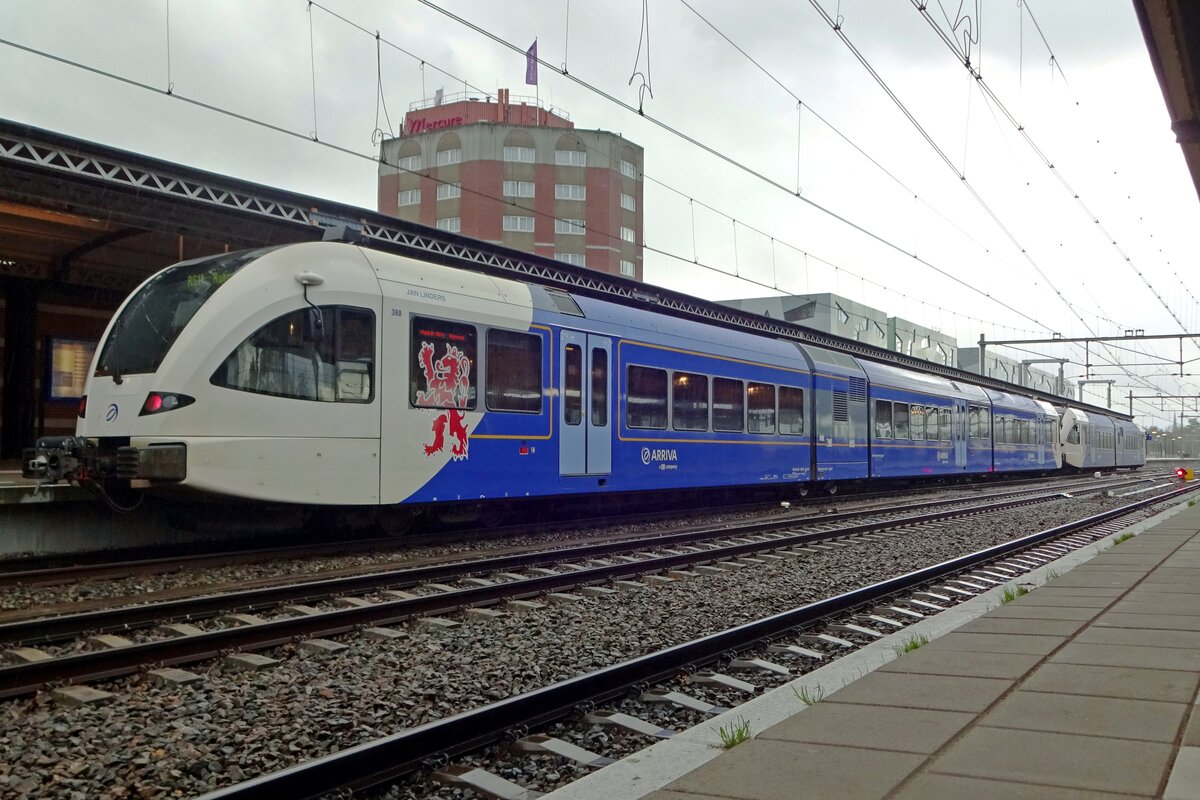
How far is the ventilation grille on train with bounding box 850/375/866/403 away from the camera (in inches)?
863

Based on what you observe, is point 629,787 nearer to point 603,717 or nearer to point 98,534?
point 603,717

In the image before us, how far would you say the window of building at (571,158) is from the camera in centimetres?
7169

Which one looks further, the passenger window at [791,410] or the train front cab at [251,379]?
the passenger window at [791,410]

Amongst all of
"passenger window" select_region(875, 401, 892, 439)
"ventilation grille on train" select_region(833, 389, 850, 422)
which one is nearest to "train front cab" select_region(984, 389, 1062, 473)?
"passenger window" select_region(875, 401, 892, 439)

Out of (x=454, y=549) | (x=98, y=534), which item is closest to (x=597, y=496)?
(x=454, y=549)

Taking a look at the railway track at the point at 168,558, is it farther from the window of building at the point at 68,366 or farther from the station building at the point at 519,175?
the station building at the point at 519,175

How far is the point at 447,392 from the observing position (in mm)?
11539

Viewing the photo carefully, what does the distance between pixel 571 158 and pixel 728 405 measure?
57956 millimetres

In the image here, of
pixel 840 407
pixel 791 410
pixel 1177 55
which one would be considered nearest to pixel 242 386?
pixel 1177 55

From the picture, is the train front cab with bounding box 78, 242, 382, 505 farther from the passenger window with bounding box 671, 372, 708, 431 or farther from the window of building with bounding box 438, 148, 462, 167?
the window of building with bounding box 438, 148, 462, 167

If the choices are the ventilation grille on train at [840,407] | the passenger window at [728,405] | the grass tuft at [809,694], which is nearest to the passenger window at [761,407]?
the passenger window at [728,405]

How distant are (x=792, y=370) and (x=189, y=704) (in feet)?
52.0

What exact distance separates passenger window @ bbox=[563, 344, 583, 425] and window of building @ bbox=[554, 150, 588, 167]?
198 feet

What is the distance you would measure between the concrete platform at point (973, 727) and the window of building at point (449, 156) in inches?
2669
